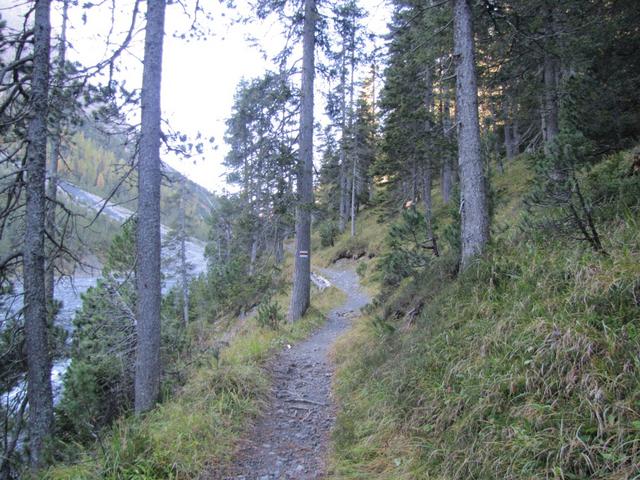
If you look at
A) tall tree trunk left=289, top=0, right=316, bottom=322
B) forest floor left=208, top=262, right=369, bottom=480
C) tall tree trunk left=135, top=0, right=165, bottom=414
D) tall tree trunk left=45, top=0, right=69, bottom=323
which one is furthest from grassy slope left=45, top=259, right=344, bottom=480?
tall tree trunk left=289, top=0, right=316, bottom=322

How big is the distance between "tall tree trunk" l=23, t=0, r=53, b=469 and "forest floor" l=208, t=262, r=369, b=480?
3064 millimetres

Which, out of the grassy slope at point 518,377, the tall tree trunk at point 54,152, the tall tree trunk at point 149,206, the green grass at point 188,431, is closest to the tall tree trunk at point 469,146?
the grassy slope at point 518,377

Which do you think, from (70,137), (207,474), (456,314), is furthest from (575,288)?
(70,137)

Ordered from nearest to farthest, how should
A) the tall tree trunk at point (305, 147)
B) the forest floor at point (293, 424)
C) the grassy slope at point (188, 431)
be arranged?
the grassy slope at point (188, 431) → the forest floor at point (293, 424) → the tall tree trunk at point (305, 147)

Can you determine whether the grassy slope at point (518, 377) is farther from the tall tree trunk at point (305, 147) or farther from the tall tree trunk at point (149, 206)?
the tall tree trunk at point (305, 147)

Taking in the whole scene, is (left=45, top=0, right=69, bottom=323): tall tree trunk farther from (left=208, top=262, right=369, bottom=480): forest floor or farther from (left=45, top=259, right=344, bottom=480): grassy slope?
(left=208, top=262, right=369, bottom=480): forest floor

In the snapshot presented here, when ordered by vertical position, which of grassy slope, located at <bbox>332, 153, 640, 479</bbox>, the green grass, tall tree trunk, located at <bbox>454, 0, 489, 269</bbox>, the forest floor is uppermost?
tall tree trunk, located at <bbox>454, 0, 489, 269</bbox>

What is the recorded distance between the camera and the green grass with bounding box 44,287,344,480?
3.61 meters

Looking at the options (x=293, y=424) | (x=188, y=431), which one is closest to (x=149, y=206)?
(x=188, y=431)

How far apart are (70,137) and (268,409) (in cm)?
614

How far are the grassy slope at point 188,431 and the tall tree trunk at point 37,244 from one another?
4.50ft

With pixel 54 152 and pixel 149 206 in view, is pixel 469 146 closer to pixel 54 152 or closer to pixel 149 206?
pixel 149 206

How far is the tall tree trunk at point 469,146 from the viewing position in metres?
5.59

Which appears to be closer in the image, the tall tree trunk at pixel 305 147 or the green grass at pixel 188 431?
the green grass at pixel 188 431
